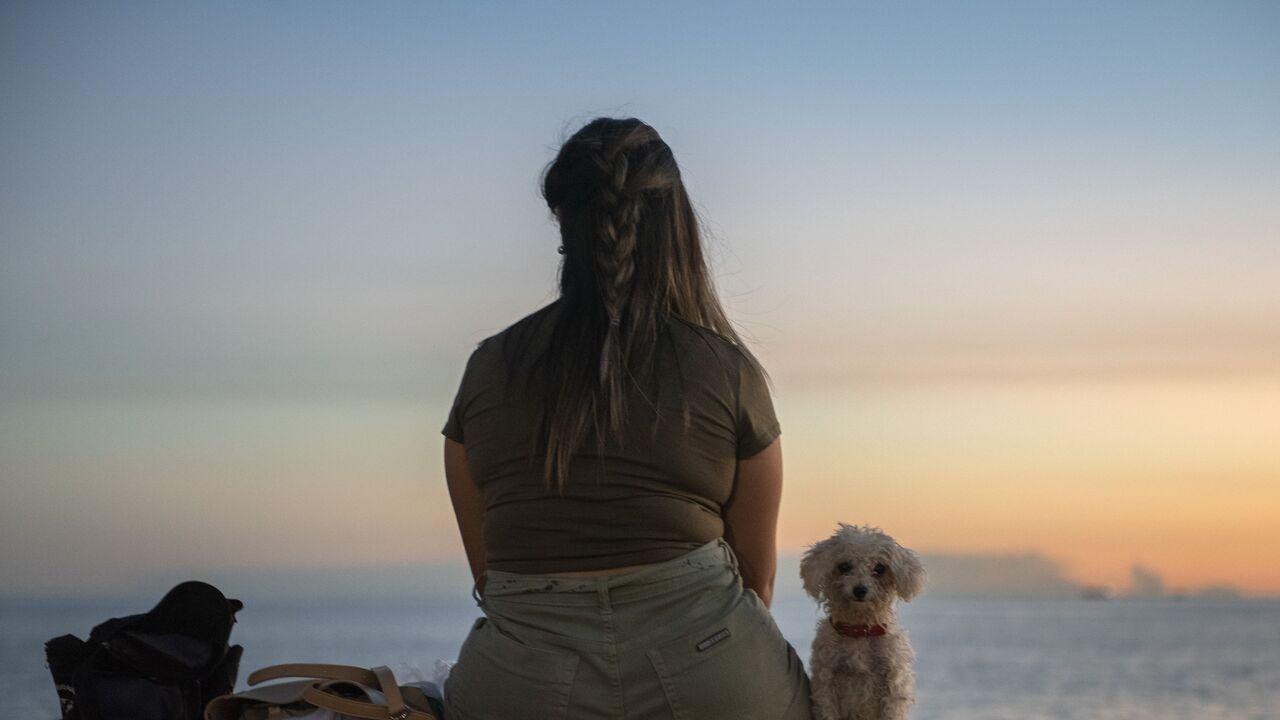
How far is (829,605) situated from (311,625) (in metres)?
51.5

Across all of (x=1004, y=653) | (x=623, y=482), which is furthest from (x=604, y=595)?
(x=1004, y=653)

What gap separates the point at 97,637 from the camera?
310 centimetres

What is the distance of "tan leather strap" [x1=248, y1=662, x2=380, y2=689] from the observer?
2.97 m

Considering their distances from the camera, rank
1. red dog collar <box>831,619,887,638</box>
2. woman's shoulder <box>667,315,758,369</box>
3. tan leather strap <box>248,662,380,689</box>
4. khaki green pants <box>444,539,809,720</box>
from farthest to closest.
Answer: red dog collar <box>831,619,887,638</box> → woman's shoulder <box>667,315,758,369</box> → tan leather strap <box>248,662,380,689</box> → khaki green pants <box>444,539,809,720</box>

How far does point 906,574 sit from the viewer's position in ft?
11.0

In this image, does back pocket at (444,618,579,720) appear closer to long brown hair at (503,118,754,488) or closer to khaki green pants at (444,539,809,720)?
khaki green pants at (444,539,809,720)

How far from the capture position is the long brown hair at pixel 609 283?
296 cm

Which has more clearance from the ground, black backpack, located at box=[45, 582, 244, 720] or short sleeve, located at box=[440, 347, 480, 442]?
Answer: short sleeve, located at box=[440, 347, 480, 442]

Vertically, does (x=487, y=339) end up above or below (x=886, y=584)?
above

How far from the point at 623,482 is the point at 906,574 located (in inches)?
35.5

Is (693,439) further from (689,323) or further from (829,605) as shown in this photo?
(829,605)

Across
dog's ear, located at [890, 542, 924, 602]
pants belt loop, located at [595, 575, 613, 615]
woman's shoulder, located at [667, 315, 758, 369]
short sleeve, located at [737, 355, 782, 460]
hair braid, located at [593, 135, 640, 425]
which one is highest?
hair braid, located at [593, 135, 640, 425]

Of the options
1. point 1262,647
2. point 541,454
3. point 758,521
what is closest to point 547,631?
point 541,454

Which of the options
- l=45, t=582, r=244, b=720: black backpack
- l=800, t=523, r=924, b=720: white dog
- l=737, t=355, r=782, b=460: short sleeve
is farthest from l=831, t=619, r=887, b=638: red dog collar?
l=45, t=582, r=244, b=720: black backpack
